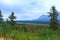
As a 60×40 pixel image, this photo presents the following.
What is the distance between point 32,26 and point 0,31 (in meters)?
27.4

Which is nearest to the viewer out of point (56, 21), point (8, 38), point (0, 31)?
point (8, 38)

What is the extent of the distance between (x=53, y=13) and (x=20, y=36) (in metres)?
22.3

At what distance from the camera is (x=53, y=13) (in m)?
33.1

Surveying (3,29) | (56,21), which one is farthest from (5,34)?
(56,21)

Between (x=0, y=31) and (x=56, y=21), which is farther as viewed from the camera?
(x=56, y=21)

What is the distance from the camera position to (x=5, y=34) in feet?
36.0

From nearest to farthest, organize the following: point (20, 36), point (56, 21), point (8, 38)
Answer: point (8, 38) < point (20, 36) < point (56, 21)

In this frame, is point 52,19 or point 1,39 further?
point 52,19

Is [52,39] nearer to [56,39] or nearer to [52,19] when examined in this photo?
[56,39]

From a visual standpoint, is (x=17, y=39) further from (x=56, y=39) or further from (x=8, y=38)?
(x=56, y=39)

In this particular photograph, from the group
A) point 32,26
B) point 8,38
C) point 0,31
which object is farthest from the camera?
point 32,26

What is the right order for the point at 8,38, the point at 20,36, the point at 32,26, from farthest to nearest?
the point at 32,26
the point at 20,36
the point at 8,38

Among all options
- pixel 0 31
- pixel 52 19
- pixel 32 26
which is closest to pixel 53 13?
pixel 52 19

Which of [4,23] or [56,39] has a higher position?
[4,23]
